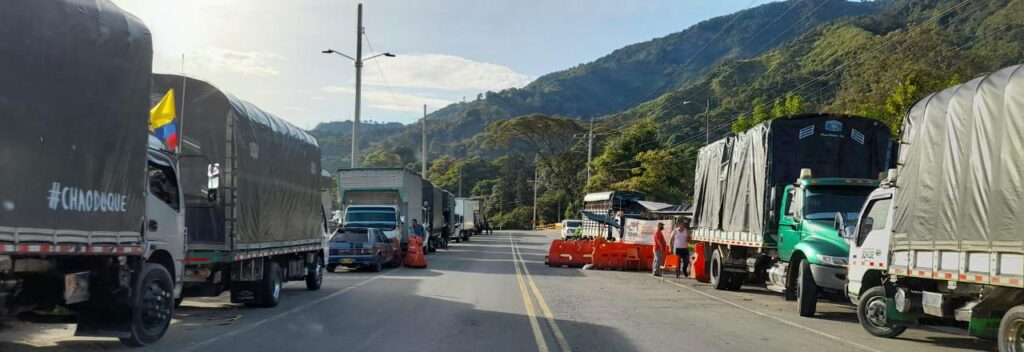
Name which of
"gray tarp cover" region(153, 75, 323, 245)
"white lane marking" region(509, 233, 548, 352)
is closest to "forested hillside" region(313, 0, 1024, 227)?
"white lane marking" region(509, 233, 548, 352)

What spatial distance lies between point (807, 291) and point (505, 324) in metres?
5.47

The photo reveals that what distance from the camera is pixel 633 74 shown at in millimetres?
167875

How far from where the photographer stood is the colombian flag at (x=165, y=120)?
40.2 ft

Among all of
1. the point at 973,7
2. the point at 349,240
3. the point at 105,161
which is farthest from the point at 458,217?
the point at 105,161

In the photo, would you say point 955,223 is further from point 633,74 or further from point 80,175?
point 633,74

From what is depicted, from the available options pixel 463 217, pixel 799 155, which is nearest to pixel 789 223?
pixel 799 155

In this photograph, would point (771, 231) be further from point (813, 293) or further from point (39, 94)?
point (39, 94)

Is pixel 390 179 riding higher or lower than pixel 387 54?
lower

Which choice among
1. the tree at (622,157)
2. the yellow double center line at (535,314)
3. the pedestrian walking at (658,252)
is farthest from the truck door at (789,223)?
the tree at (622,157)

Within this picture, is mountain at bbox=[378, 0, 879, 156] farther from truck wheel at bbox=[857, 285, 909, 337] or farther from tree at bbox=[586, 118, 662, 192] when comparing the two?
truck wheel at bbox=[857, 285, 909, 337]

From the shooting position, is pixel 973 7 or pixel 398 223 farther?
pixel 973 7

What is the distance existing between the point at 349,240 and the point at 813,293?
13684 mm

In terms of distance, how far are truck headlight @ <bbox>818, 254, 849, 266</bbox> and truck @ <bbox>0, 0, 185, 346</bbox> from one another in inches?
392

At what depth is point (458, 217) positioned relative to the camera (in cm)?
5731
